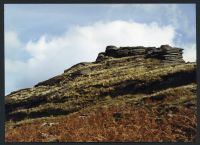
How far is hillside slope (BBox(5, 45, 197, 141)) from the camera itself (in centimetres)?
2300

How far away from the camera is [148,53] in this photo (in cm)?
4691

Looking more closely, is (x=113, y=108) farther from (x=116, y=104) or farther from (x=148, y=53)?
(x=148, y=53)

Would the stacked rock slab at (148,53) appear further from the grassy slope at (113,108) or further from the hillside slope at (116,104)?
the grassy slope at (113,108)

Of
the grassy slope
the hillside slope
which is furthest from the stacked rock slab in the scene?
the grassy slope

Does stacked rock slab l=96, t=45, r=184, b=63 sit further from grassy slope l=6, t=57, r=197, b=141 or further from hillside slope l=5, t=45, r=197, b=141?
grassy slope l=6, t=57, r=197, b=141

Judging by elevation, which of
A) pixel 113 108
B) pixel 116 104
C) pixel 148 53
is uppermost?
pixel 148 53

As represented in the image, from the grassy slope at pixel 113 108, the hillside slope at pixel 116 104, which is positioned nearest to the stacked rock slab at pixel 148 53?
Result: the hillside slope at pixel 116 104

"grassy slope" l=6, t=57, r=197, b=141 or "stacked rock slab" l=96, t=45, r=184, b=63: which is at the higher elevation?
"stacked rock slab" l=96, t=45, r=184, b=63

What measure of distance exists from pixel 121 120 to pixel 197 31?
10.6 meters

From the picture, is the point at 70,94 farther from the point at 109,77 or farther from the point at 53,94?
the point at 109,77

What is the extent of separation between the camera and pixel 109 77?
38.7 m

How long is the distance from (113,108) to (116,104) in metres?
1.23

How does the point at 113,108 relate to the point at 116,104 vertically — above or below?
below

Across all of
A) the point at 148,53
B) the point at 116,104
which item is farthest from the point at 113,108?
the point at 148,53
